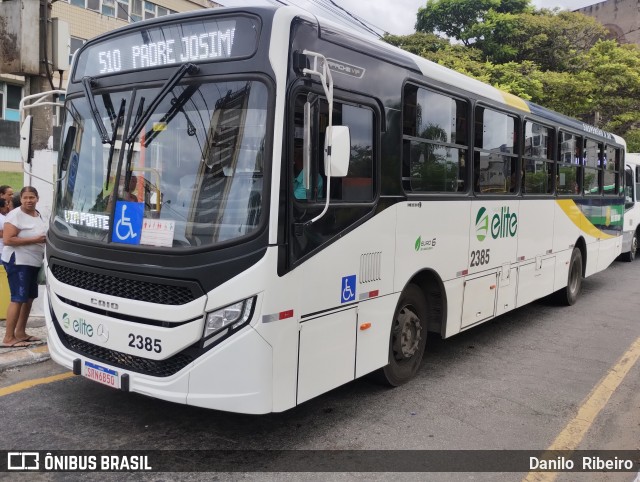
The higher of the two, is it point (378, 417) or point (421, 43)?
point (421, 43)

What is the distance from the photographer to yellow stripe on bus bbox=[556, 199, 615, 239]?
29.3 ft

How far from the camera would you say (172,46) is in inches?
160

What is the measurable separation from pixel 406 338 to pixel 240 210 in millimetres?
2353

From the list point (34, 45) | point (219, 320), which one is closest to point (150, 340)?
point (219, 320)

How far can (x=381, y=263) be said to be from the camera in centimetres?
475

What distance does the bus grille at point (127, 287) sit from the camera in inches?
147

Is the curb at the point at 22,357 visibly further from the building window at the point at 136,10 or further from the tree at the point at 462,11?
the tree at the point at 462,11

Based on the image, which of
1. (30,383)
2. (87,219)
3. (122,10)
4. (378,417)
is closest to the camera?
(87,219)

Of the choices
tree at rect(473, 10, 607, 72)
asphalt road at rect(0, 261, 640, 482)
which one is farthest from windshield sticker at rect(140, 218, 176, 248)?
tree at rect(473, 10, 607, 72)

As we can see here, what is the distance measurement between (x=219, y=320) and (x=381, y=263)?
1597 millimetres

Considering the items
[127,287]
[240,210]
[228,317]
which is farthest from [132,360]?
[240,210]

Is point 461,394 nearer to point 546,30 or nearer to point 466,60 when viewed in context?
point 466,60

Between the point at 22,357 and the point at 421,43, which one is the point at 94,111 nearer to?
the point at 22,357

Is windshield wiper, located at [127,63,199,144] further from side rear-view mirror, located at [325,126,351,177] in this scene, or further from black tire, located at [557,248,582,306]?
black tire, located at [557,248,582,306]
